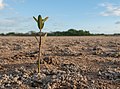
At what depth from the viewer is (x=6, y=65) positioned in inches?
326

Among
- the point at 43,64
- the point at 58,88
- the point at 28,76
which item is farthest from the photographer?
the point at 43,64

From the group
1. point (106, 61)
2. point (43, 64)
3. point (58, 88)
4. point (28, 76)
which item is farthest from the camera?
point (106, 61)

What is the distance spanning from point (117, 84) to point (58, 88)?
1.22 m

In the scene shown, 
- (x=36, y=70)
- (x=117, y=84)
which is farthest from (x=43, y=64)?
(x=117, y=84)

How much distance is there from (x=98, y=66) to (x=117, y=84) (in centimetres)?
181

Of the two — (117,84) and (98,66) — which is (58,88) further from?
(98,66)

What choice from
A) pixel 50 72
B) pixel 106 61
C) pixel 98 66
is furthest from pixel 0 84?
pixel 106 61

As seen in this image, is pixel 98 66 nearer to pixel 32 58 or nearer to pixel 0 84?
pixel 32 58

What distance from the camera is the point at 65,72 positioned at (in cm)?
721

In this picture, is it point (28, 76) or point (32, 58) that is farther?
point (32, 58)

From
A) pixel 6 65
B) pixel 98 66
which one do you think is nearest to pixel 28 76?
pixel 6 65

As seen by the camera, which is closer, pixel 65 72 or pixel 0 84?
pixel 0 84

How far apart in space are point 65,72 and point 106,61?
8.15 feet

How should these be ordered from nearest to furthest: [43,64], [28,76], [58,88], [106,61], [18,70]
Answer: [58,88], [28,76], [18,70], [43,64], [106,61]
